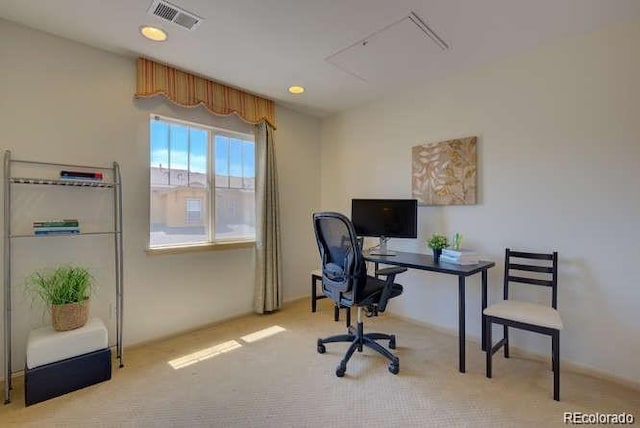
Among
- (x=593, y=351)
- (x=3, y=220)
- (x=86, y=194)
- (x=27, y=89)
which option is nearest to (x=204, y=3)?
(x=27, y=89)

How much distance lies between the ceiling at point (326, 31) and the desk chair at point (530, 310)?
5.42ft

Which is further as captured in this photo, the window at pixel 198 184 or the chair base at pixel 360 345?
the window at pixel 198 184

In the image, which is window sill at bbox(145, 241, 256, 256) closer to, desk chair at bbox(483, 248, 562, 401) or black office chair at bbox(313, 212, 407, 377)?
black office chair at bbox(313, 212, 407, 377)

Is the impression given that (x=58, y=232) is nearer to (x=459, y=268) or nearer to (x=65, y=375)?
(x=65, y=375)

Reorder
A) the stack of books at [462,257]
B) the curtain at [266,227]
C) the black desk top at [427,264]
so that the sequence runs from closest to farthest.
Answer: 1. the black desk top at [427,264]
2. the stack of books at [462,257]
3. the curtain at [266,227]

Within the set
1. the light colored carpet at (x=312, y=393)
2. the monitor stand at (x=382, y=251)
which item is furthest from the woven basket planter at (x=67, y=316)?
the monitor stand at (x=382, y=251)

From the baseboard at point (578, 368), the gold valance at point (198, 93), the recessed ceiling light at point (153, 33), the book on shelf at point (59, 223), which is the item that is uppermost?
the recessed ceiling light at point (153, 33)

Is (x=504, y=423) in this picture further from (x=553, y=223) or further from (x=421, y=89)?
(x=421, y=89)

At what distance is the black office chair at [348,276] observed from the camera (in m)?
2.23


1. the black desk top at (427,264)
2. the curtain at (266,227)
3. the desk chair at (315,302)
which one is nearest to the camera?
the black desk top at (427,264)

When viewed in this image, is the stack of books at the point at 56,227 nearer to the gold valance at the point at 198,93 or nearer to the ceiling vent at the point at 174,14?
the gold valance at the point at 198,93

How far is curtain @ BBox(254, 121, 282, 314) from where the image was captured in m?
3.47

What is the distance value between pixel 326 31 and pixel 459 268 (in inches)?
79.2

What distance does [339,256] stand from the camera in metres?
2.36
